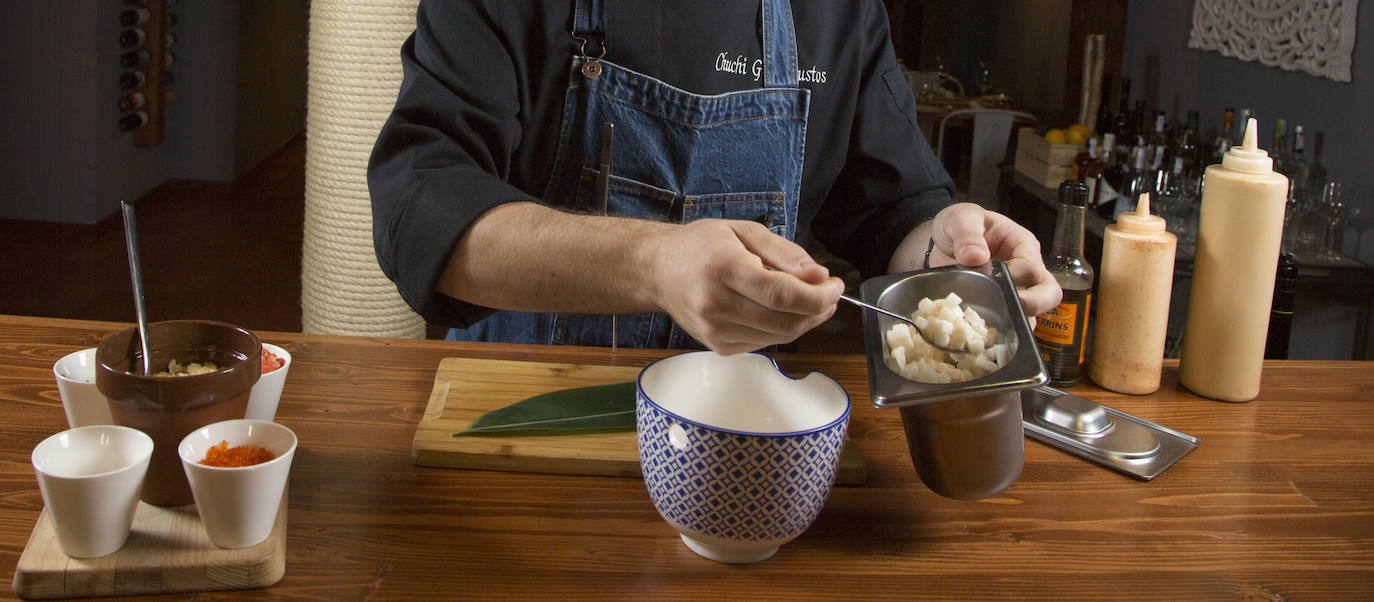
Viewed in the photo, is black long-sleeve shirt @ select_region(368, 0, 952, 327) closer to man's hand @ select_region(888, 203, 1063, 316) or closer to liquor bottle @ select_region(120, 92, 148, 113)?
man's hand @ select_region(888, 203, 1063, 316)

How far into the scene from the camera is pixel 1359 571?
97 cm

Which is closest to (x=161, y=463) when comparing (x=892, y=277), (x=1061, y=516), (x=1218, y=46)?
(x=892, y=277)

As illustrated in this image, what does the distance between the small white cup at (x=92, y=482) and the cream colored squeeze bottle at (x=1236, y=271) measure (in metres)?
1.09

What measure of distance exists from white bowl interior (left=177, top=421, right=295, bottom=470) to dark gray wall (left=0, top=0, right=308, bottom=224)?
4.41 metres

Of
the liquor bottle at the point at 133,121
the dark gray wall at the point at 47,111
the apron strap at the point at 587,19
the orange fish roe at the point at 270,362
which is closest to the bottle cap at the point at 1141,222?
the apron strap at the point at 587,19

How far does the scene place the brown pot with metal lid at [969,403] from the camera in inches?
35.0

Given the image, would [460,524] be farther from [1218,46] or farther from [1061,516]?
[1218,46]

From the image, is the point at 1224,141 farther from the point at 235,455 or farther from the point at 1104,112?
the point at 235,455

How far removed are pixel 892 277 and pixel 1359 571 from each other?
A: 451 mm

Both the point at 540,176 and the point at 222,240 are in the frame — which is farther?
the point at 222,240

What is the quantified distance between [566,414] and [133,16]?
14.8ft

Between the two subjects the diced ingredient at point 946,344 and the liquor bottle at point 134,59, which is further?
the liquor bottle at point 134,59

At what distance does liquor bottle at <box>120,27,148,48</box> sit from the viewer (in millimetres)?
4902

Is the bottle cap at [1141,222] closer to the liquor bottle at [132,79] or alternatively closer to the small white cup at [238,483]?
the small white cup at [238,483]
